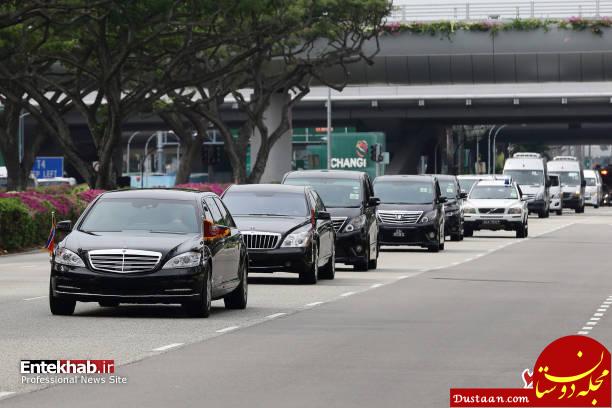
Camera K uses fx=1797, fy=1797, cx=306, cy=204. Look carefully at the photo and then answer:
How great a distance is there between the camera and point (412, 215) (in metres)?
41.0

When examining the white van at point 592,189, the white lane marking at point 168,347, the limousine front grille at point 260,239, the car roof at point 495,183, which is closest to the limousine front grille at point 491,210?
the car roof at point 495,183

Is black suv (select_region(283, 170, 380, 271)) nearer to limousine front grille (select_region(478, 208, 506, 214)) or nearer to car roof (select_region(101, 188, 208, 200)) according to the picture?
car roof (select_region(101, 188, 208, 200))

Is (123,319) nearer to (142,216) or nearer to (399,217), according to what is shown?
(142,216)

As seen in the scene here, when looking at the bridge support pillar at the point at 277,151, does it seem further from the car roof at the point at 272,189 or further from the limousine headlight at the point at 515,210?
the car roof at the point at 272,189

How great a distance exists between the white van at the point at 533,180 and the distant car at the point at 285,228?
1861 inches

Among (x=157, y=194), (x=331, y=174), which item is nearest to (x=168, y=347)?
(x=157, y=194)

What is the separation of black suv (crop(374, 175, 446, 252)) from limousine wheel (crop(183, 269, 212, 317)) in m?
20.3

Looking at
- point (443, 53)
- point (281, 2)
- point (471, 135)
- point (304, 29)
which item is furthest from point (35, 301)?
point (471, 135)

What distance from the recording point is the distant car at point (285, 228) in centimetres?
2641

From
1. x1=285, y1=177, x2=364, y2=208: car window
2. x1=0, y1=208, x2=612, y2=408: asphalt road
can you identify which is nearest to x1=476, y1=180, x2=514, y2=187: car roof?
x1=285, y1=177, x2=364, y2=208: car window

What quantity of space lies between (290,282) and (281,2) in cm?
2767

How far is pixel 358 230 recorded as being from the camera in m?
31.4

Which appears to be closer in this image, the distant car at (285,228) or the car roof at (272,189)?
the distant car at (285,228)

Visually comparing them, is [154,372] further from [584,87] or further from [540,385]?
[584,87]
